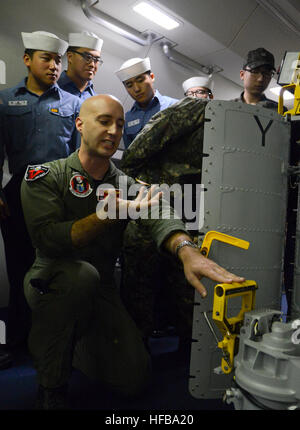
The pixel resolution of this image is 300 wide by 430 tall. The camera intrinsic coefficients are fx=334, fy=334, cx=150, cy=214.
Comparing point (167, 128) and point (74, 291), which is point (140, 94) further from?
point (74, 291)

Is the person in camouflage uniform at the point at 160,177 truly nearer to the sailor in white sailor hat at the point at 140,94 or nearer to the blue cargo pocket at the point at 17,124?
the blue cargo pocket at the point at 17,124

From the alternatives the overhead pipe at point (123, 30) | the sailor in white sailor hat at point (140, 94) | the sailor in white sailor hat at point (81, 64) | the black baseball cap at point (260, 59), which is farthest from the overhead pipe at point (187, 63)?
the black baseball cap at point (260, 59)

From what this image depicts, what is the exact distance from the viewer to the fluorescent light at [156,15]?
12.1 feet

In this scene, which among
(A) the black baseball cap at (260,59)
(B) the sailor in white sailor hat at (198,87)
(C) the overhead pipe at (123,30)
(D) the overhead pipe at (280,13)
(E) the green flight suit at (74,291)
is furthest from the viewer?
(D) the overhead pipe at (280,13)

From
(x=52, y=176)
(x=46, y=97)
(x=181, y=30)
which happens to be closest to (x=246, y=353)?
(x=52, y=176)

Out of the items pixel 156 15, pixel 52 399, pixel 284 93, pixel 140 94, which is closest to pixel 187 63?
pixel 156 15

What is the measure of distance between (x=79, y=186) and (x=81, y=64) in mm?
1867

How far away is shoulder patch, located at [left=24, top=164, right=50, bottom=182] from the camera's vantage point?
5.53ft

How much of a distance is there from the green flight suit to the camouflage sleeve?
0.86 feet

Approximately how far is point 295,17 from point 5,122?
3.77 m

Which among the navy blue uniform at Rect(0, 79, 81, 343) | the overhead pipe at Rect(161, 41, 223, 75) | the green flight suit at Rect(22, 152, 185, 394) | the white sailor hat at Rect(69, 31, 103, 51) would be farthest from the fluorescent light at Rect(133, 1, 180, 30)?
the green flight suit at Rect(22, 152, 185, 394)

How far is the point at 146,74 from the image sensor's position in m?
3.30

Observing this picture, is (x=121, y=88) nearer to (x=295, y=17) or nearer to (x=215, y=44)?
(x=215, y=44)

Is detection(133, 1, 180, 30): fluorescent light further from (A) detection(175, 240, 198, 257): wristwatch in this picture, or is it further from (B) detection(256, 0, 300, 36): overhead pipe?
(A) detection(175, 240, 198, 257): wristwatch
